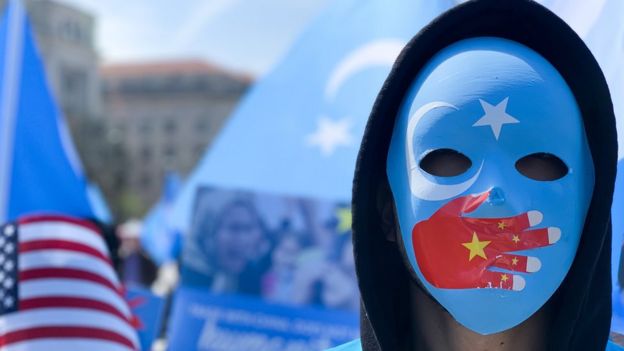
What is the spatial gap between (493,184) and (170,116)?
9207 centimetres

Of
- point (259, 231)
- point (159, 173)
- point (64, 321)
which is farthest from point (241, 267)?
point (159, 173)

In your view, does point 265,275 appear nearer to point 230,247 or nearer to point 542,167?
point 230,247

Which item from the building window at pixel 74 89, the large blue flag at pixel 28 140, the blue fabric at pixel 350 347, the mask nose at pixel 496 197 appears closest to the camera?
the mask nose at pixel 496 197

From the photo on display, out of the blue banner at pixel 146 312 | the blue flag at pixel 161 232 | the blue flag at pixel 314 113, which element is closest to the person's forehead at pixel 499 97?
the blue banner at pixel 146 312

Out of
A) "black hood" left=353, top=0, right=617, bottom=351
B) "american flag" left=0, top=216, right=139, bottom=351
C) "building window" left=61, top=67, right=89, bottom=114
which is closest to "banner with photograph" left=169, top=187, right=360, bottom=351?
"american flag" left=0, top=216, right=139, bottom=351

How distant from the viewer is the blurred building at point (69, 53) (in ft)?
224

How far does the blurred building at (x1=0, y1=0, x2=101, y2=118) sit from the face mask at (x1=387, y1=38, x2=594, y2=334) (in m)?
67.3

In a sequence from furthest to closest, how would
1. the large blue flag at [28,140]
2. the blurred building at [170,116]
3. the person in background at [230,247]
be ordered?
the blurred building at [170,116], the person in background at [230,247], the large blue flag at [28,140]

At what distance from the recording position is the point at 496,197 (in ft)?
5.17

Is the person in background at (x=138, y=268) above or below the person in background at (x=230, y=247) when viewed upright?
below

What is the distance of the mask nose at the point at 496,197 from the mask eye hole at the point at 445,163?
0.08 m

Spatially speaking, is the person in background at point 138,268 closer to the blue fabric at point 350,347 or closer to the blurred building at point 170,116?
the blue fabric at point 350,347

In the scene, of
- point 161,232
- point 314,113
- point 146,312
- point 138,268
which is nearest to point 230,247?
point 314,113

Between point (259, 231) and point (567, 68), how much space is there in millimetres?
3532
